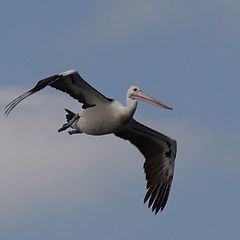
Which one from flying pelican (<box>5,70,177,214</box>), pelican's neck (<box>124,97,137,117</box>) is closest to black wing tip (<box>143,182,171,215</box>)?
flying pelican (<box>5,70,177,214</box>)

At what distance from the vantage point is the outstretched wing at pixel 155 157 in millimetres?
34281

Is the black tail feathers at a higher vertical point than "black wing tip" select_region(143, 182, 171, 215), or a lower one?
higher

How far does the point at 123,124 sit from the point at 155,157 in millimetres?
3557

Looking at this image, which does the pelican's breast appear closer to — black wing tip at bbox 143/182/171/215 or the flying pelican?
the flying pelican

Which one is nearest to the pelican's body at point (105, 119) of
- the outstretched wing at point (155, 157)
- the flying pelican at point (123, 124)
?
the flying pelican at point (123, 124)

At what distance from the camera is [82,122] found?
104 feet

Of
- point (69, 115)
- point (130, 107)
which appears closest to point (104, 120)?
point (130, 107)

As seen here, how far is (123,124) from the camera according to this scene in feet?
103

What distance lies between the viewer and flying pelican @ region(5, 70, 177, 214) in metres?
31.3

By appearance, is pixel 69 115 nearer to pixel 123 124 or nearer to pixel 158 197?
pixel 123 124

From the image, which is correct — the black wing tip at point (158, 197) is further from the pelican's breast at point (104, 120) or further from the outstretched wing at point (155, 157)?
the pelican's breast at point (104, 120)

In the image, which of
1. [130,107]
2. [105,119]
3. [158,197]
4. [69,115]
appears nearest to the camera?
[105,119]

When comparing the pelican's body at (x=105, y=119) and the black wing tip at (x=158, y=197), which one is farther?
the black wing tip at (x=158, y=197)

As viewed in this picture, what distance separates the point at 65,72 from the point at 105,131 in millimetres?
2106
